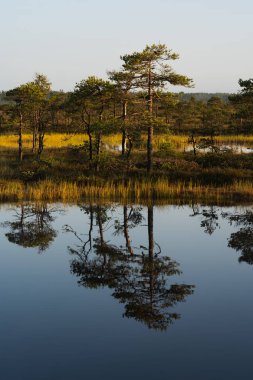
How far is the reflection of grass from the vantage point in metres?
20.8

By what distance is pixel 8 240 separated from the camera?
43.9 feet

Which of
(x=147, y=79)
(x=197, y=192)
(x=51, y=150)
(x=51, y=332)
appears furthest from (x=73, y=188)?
(x=51, y=150)

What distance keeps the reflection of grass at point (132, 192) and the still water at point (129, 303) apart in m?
5.47

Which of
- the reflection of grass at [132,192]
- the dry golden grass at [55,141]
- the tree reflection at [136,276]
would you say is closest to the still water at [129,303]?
the tree reflection at [136,276]

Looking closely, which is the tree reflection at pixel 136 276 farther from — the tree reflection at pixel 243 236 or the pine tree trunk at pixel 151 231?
the tree reflection at pixel 243 236

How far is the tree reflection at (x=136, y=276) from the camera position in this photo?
8086 millimetres

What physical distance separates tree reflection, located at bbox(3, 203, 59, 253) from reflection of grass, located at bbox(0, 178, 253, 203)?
6.19 ft

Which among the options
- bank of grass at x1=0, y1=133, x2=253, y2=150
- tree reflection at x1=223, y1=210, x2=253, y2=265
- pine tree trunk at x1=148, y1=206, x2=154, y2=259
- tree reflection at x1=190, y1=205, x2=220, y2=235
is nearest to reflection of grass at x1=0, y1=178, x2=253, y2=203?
tree reflection at x1=190, y1=205, x2=220, y2=235

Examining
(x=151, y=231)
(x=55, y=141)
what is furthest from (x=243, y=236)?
(x=55, y=141)

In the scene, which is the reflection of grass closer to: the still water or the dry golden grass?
the still water

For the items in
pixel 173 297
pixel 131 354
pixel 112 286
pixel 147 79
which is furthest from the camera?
pixel 147 79

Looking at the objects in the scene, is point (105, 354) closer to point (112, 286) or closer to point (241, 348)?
point (241, 348)

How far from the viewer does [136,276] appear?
33.3ft

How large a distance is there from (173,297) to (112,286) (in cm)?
137
